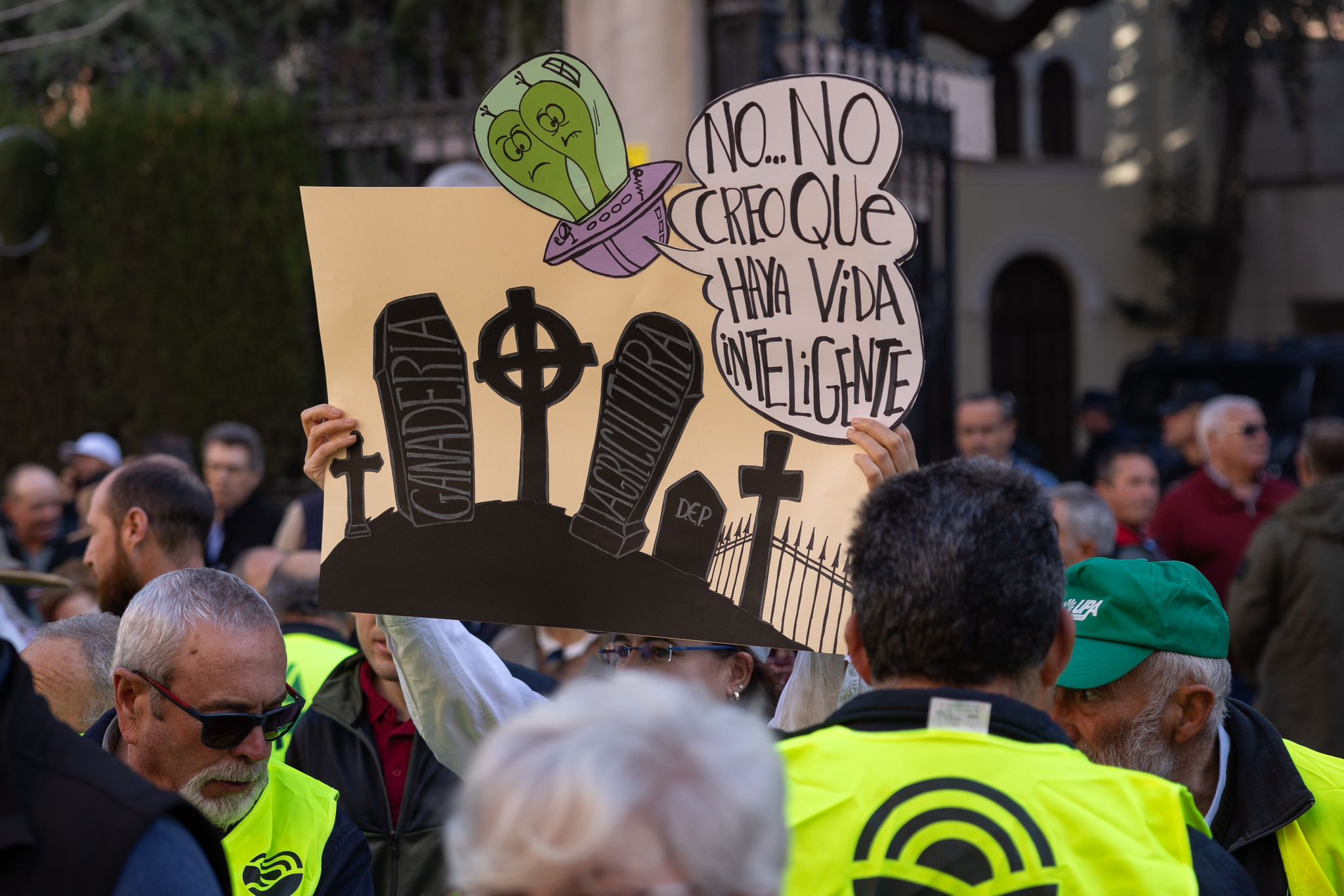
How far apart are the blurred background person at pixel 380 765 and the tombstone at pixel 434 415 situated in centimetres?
81

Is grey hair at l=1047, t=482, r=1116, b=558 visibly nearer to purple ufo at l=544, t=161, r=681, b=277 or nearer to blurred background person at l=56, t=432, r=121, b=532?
purple ufo at l=544, t=161, r=681, b=277

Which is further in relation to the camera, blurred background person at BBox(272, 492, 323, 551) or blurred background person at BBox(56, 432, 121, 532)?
blurred background person at BBox(56, 432, 121, 532)

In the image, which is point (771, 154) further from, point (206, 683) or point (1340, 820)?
point (1340, 820)

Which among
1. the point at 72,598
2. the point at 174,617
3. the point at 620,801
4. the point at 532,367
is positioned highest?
the point at 532,367

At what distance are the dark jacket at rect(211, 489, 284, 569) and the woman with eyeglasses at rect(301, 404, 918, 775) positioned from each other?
4032 millimetres

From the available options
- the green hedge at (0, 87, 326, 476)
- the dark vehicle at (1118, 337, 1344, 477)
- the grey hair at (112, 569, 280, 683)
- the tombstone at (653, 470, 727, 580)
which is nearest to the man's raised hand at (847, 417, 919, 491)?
the tombstone at (653, 470, 727, 580)

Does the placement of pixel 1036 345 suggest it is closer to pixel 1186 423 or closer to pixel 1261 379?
pixel 1261 379

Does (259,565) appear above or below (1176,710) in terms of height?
below

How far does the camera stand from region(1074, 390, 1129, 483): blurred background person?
30.7 feet

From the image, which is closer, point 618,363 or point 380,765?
point 618,363

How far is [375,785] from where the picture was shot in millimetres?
3527

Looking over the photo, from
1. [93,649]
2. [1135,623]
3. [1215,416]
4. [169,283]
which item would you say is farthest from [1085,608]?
[169,283]

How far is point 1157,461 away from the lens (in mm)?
9938

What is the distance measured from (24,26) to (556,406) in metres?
13.0
